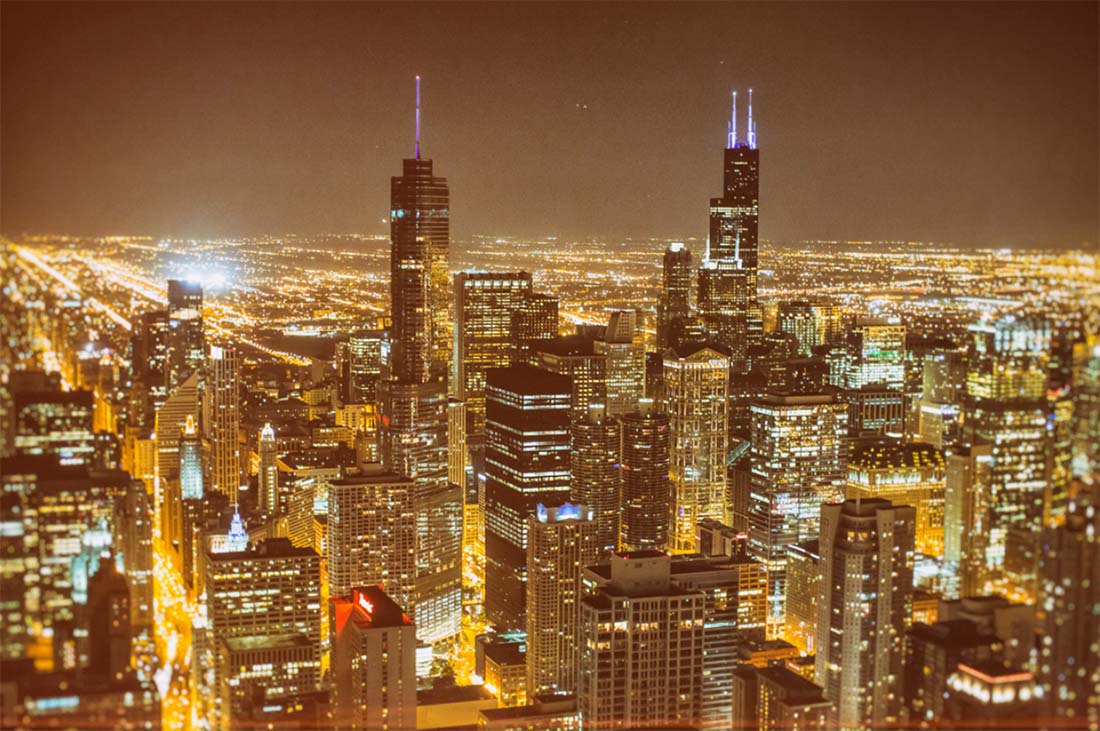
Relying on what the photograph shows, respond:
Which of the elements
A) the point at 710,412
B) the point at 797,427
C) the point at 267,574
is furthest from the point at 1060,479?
the point at 710,412

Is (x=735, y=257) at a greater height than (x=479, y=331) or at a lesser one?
greater

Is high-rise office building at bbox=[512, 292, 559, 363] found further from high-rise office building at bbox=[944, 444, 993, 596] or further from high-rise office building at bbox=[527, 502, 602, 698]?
high-rise office building at bbox=[944, 444, 993, 596]

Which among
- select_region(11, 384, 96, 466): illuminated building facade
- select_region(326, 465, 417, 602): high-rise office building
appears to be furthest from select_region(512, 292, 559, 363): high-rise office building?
select_region(11, 384, 96, 466): illuminated building facade

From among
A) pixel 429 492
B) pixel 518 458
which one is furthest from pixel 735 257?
pixel 429 492

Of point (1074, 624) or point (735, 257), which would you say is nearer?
point (1074, 624)

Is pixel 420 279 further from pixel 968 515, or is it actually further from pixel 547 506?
pixel 968 515
